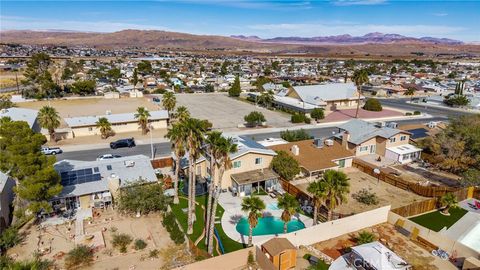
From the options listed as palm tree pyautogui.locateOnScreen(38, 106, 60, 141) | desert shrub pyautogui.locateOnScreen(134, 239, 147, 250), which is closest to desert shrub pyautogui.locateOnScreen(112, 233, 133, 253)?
desert shrub pyautogui.locateOnScreen(134, 239, 147, 250)

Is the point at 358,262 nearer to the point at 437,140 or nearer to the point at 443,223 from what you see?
the point at 443,223

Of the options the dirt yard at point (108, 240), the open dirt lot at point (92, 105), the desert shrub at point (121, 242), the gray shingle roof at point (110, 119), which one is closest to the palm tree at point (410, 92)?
the open dirt lot at point (92, 105)

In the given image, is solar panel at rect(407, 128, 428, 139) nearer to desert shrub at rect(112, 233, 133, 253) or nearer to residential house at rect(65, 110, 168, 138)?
residential house at rect(65, 110, 168, 138)

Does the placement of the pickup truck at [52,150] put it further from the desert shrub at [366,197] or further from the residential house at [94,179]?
the desert shrub at [366,197]

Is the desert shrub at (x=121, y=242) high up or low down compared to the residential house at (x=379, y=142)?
down

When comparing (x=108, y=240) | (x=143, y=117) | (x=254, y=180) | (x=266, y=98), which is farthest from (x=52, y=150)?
(x=266, y=98)

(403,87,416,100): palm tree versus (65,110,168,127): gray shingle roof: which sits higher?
(403,87,416,100): palm tree
